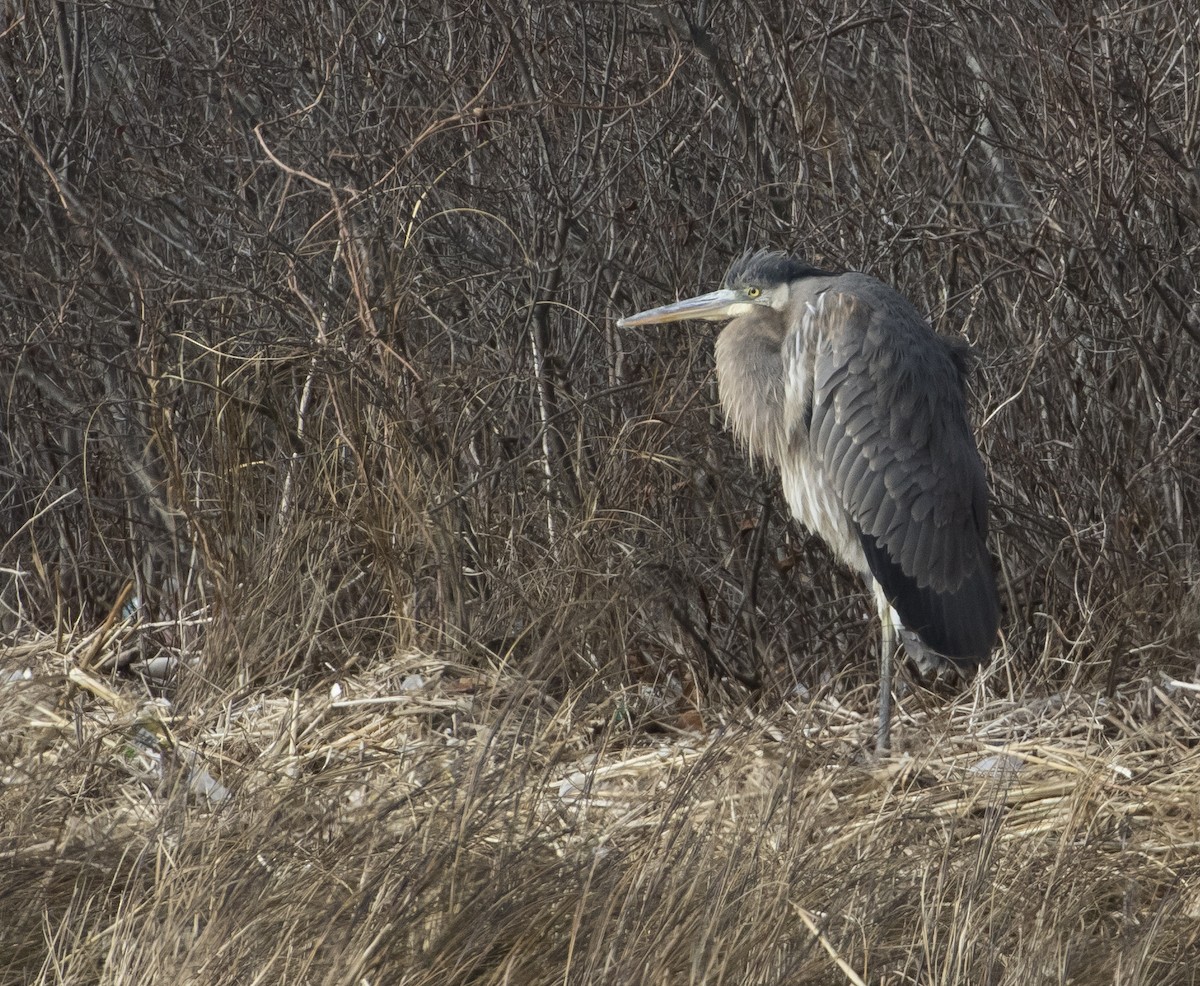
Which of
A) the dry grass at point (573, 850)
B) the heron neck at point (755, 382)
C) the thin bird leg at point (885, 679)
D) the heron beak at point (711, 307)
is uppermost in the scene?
the heron beak at point (711, 307)

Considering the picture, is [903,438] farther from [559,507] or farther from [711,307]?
[559,507]

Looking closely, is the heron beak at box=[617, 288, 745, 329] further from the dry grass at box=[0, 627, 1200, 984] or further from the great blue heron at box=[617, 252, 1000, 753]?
the dry grass at box=[0, 627, 1200, 984]

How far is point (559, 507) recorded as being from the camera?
220 inches

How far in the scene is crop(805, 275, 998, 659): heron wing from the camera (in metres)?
4.84

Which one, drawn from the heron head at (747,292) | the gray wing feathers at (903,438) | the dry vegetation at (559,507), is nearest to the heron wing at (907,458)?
the gray wing feathers at (903,438)

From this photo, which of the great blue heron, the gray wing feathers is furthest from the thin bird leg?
the gray wing feathers

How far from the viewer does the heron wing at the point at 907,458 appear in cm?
484

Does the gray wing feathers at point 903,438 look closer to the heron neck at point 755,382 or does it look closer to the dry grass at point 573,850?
the heron neck at point 755,382

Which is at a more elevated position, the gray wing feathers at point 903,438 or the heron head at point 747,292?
the heron head at point 747,292

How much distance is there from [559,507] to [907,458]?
1.28 m

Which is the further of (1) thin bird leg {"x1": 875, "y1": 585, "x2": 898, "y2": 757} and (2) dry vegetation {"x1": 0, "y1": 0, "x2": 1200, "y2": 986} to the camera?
(1) thin bird leg {"x1": 875, "y1": 585, "x2": 898, "y2": 757}

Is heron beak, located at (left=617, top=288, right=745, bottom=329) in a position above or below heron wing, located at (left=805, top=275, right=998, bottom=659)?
above

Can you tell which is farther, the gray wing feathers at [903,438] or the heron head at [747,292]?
the heron head at [747,292]

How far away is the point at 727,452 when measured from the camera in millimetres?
6105
